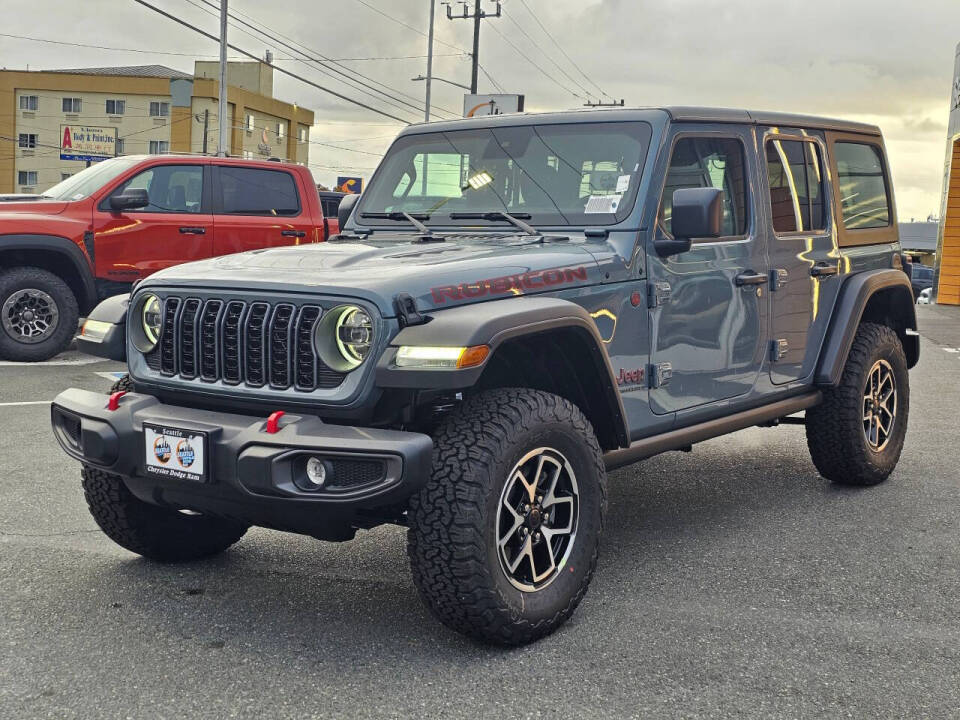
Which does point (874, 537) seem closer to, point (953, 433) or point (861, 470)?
point (861, 470)

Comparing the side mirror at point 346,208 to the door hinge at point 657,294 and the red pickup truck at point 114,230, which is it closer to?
the door hinge at point 657,294

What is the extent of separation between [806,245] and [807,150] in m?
0.55

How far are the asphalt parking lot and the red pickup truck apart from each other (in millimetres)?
5098

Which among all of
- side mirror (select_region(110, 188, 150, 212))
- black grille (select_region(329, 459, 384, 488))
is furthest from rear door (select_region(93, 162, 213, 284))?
black grille (select_region(329, 459, 384, 488))

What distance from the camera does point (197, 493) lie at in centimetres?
375

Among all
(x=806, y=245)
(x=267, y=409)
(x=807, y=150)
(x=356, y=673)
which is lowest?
(x=356, y=673)

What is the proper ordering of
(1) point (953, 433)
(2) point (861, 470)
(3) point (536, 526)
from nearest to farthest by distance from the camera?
1. (3) point (536, 526)
2. (2) point (861, 470)
3. (1) point (953, 433)

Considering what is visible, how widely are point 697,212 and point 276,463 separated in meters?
1.94

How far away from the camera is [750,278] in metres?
5.23

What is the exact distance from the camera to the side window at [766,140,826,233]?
5.59 m

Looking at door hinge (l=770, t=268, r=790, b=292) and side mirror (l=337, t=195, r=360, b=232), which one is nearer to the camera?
door hinge (l=770, t=268, r=790, b=292)

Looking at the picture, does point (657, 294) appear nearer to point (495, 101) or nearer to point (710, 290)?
point (710, 290)

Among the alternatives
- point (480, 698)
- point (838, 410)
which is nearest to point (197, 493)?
point (480, 698)

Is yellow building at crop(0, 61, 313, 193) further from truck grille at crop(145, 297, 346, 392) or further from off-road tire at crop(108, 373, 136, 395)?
truck grille at crop(145, 297, 346, 392)
